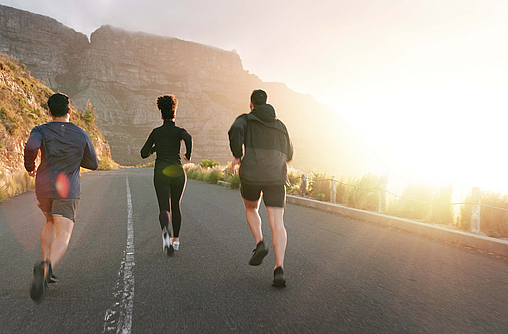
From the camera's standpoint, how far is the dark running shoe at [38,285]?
2898 millimetres

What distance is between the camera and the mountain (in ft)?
372

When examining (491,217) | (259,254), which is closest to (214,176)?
(491,217)

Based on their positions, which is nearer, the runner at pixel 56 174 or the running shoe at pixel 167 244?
the runner at pixel 56 174

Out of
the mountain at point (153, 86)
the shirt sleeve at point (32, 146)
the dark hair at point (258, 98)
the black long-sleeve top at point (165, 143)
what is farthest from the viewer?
the mountain at point (153, 86)

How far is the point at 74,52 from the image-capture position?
15475 cm

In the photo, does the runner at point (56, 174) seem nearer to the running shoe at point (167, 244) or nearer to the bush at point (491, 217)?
the running shoe at point (167, 244)

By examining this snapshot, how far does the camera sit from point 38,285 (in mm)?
2910

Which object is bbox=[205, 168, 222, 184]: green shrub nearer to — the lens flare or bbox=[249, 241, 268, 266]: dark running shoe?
bbox=[249, 241, 268, 266]: dark running shoe

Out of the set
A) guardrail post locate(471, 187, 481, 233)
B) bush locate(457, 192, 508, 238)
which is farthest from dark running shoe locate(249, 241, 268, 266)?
bush locate(457, 192, 508, 238)

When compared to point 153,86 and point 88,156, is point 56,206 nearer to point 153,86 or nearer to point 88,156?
point 88,156

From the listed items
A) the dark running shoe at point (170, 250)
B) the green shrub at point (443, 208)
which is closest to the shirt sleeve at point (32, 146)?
the dark running shoe at point (170, 250)

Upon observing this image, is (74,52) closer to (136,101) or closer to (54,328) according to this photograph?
(136,101)

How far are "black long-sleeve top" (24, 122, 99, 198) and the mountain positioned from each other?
91.8 metres

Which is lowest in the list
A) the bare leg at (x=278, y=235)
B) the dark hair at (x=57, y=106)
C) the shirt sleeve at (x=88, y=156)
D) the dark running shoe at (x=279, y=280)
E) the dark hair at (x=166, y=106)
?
the dark running shoe at (x=279, y=280)
